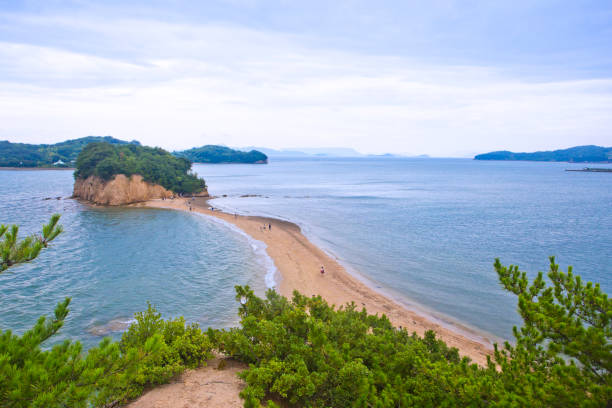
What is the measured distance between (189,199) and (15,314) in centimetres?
5247

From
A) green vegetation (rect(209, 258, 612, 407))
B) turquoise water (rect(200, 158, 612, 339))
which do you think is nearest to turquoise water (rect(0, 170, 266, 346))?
green vegetation (rect(209, 258, 612, 407))

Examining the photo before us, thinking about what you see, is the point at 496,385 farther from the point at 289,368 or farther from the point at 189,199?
the point at 189,199

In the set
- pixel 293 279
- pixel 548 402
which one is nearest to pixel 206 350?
pixel 548 402

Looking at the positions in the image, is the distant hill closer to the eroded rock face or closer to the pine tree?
the eroded rock face

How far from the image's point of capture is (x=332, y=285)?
28.4 meters

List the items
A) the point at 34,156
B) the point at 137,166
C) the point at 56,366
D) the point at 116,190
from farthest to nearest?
the point at 34,156 < the point at 137,166 < the point at 116,190 < the point at 56,366

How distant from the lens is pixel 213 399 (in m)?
11.8

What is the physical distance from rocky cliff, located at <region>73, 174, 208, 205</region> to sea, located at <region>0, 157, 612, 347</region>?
4.41 metres

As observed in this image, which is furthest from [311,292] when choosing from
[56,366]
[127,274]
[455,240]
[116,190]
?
[116,190]

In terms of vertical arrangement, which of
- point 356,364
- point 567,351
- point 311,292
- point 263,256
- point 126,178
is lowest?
point 311,292

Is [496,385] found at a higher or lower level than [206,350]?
higher

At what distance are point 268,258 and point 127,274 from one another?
1342 centimetres

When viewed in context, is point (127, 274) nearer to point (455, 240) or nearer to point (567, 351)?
point (567, 351)

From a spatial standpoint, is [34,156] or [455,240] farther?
[34,156]
